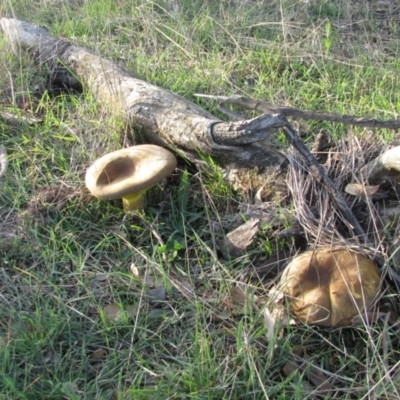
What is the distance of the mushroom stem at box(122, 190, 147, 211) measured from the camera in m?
2.87

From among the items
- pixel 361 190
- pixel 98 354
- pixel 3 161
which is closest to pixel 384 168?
pixel 361 190

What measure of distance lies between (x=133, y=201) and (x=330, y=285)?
3.52ft

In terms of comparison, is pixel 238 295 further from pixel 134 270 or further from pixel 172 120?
pixel 172 120

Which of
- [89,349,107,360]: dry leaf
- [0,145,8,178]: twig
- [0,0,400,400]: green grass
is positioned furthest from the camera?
[0,145,8,178]: twig

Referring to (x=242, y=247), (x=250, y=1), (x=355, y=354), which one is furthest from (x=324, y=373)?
(x=250, y=1)

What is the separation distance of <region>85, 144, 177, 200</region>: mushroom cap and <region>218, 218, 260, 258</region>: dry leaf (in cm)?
41

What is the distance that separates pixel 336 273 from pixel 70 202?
4.59 ft

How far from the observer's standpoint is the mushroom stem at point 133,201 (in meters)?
2.87

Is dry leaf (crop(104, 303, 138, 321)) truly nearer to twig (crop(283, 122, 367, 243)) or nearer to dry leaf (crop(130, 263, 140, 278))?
dry leaf (crop(130, 263, 140, 278))

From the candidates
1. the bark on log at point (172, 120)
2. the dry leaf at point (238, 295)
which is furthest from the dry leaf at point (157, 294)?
the bark on log at point (172, 120)

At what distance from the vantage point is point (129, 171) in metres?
2.84

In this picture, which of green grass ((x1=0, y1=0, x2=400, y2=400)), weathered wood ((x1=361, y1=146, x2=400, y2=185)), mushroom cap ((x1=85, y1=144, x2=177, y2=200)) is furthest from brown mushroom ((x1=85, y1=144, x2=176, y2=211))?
weathered wood ((x1=361, y1=146, x2=400, y2=185))

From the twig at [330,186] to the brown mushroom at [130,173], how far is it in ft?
1.83

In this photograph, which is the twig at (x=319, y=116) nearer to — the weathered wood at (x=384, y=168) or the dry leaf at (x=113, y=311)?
the weathered wood at (x=384, y=168)
